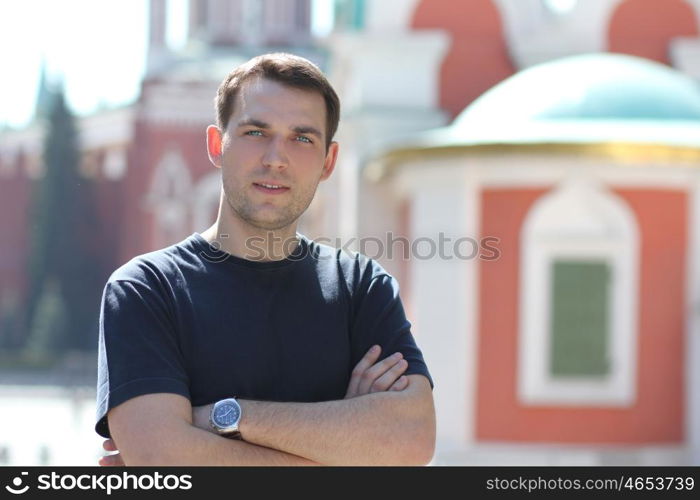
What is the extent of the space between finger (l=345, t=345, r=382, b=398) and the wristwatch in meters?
0.33

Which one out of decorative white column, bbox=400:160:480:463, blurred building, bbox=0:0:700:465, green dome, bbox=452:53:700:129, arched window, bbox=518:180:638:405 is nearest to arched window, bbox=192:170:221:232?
blurred building, bbox=0:0:700:465

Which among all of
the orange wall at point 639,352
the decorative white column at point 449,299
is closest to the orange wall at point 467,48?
the decorative white column at point 449,299

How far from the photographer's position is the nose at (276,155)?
3.31 m

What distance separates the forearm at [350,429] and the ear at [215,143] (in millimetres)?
697

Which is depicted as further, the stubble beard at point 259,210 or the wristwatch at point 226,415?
the stubble beard at point 259,210

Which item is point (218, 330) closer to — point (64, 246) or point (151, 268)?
point (151, 268)

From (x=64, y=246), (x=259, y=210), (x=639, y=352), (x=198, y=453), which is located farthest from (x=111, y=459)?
(x=64, y=246)

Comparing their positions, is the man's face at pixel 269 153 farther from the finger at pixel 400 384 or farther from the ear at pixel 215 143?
the finger at pixel 400 384

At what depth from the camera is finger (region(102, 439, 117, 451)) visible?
331cm

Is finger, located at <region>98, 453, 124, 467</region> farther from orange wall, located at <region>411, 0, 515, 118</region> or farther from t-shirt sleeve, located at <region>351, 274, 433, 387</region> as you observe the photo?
orange wall, located at <region>411, 0, 515, 118</region>

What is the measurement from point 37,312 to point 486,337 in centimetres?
2938
